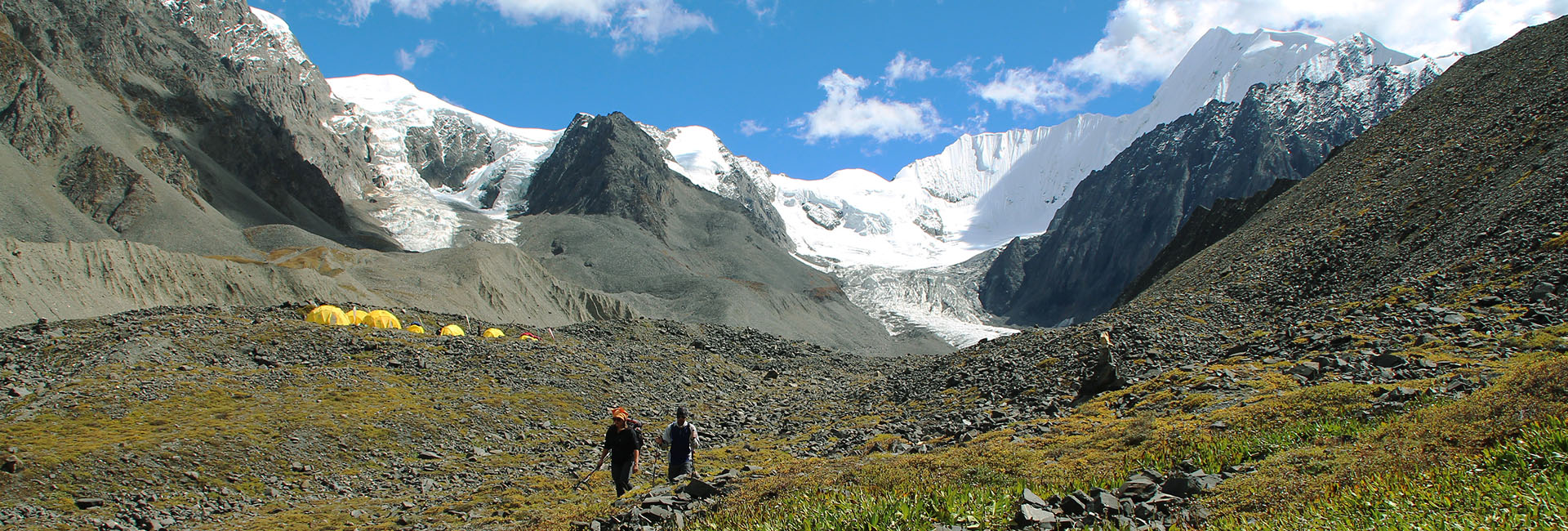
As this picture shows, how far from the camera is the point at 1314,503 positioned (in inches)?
268

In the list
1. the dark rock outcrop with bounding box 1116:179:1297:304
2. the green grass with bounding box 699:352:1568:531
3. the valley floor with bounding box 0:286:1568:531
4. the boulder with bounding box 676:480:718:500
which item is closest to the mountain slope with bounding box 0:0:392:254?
the valley floor with bounding box 0:286:1568:531

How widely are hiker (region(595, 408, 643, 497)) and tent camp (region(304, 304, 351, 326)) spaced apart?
3406 cm

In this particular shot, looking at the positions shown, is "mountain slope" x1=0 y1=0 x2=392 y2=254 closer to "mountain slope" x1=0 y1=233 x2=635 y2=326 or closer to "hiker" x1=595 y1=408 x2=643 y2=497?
"mountain slope" x1=0 y1=233 x2=635 y2=326

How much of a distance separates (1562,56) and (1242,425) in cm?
5114

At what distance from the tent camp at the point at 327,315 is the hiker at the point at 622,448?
3406cm

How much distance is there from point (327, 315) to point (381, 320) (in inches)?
112

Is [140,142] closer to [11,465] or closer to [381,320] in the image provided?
[381,320]

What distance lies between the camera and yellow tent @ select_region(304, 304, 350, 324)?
42469 millimetres

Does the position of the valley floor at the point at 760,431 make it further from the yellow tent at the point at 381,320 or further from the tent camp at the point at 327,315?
the yellow tent at the point at 381,320

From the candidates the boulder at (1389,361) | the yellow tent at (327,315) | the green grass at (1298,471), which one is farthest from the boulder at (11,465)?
the boulder at (1389,361)

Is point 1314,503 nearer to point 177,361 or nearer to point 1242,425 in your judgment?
point 1242,425

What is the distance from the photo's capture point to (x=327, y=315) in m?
42.8

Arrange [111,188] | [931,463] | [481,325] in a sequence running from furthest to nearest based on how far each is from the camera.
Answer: [111,188]
[481,325]
[931,463]

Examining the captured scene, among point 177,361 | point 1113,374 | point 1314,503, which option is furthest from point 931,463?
point 177,361
